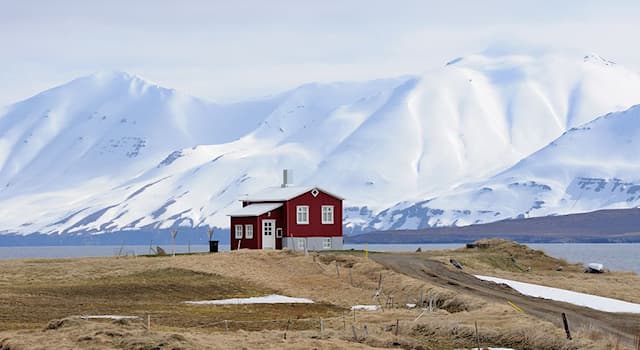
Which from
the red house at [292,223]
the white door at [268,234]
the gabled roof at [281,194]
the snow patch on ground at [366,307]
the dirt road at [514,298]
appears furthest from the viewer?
the gabled roof at [281,194]

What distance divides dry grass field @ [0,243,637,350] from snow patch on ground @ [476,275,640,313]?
17.9 feet

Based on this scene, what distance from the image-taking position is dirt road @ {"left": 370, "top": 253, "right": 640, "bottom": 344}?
5038 cm

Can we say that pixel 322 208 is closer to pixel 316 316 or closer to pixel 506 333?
pixel 316 316

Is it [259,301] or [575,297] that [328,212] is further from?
[575,297]

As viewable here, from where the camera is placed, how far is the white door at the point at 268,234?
4186 inches

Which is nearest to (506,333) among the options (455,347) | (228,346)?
(455,347)

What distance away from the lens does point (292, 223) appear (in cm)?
10688

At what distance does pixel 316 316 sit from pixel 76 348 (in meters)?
17.5

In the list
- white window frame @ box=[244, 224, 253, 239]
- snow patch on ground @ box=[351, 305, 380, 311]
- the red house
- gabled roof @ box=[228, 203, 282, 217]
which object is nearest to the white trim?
the red house

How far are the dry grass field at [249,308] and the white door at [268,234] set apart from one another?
1665cm

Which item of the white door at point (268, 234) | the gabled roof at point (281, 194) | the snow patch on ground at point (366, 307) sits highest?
the gabled roof at point (281, 194)

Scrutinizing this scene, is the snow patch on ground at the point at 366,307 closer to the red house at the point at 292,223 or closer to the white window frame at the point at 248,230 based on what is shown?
the red house at the point at 292,223

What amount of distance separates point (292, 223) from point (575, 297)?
1803 inches

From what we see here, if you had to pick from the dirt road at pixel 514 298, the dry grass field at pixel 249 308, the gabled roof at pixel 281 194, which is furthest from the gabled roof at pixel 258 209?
the dirt road at pixel 514 298
